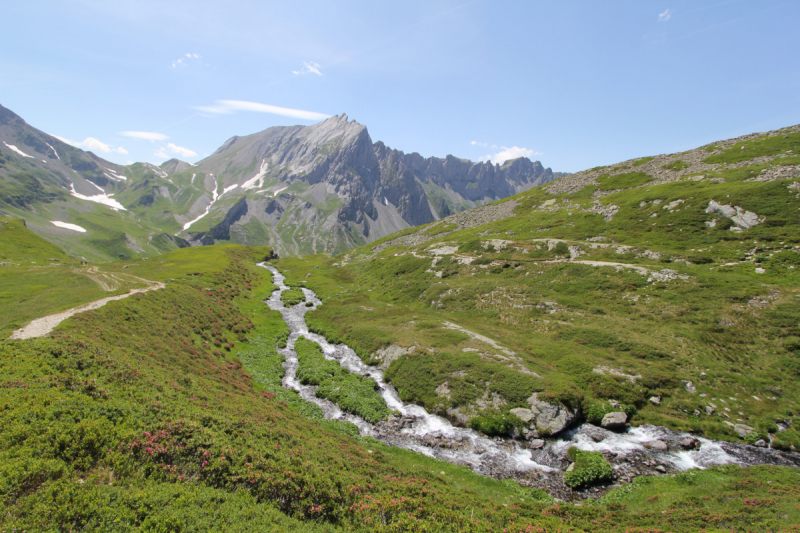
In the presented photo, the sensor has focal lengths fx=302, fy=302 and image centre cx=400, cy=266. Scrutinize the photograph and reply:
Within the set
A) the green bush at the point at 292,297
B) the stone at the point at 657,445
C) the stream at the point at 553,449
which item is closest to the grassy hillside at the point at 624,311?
the stream at the point at 553,449

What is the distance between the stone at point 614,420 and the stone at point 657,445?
222 cm

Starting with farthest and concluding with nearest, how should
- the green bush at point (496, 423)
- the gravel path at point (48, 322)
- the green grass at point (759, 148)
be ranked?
the green grass at point (759, 148)
the green bush at point (496, 423)
the gravel path at point (48, 322)

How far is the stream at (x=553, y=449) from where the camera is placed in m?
21.8

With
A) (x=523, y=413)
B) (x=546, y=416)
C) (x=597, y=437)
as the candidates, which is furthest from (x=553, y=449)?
(x=597, y=437)

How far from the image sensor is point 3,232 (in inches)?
4943

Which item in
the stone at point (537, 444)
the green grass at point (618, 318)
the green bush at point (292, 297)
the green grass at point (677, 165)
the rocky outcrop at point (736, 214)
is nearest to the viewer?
the stone at point (537, 444)

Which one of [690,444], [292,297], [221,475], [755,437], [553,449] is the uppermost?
[221,475]

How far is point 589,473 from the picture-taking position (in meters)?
21.2

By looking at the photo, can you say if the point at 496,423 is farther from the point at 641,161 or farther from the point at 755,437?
the point at 641,161

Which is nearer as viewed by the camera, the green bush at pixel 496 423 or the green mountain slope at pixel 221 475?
the green mountain slope at pixel 221 475

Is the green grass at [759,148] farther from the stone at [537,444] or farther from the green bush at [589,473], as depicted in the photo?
the stone at [537,444]

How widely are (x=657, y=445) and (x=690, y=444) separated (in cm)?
226

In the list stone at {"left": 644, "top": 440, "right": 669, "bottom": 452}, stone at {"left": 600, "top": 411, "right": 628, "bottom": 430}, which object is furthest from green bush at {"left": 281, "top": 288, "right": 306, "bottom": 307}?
stone at {"left": 644, "top": 440, "right": 669, "bottom": 452}

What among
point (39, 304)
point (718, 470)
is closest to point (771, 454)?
point (718, 470)
